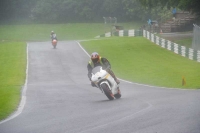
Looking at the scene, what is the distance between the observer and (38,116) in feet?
37.7

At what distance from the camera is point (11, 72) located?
33875 millimetres

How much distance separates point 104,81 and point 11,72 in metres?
19.5

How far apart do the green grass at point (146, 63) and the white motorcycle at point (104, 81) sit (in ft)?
24.0

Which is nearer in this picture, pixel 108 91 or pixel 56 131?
pixel 56 131

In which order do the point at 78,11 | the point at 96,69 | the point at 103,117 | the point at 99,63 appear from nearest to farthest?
the point at 103,117
the point at 96,69
the point at 99,63
the point at 78,11

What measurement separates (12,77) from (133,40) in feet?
79.3

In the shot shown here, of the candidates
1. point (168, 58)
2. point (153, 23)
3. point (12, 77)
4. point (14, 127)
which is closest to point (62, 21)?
point (153, 23)

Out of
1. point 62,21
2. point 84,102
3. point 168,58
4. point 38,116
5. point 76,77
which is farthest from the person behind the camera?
point 62,21

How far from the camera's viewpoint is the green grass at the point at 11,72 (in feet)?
50.0

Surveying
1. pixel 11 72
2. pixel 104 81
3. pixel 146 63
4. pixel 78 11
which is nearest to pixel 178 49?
pixel 146 63

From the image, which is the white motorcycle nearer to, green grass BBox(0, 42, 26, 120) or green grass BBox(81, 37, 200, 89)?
green grass BBox(0, 42, 26, 120)

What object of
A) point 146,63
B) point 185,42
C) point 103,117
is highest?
point 103,117

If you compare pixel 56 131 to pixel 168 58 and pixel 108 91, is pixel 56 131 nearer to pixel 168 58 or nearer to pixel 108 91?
pixel 108 91

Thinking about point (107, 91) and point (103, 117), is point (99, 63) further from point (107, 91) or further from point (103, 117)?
point (103, 117)
